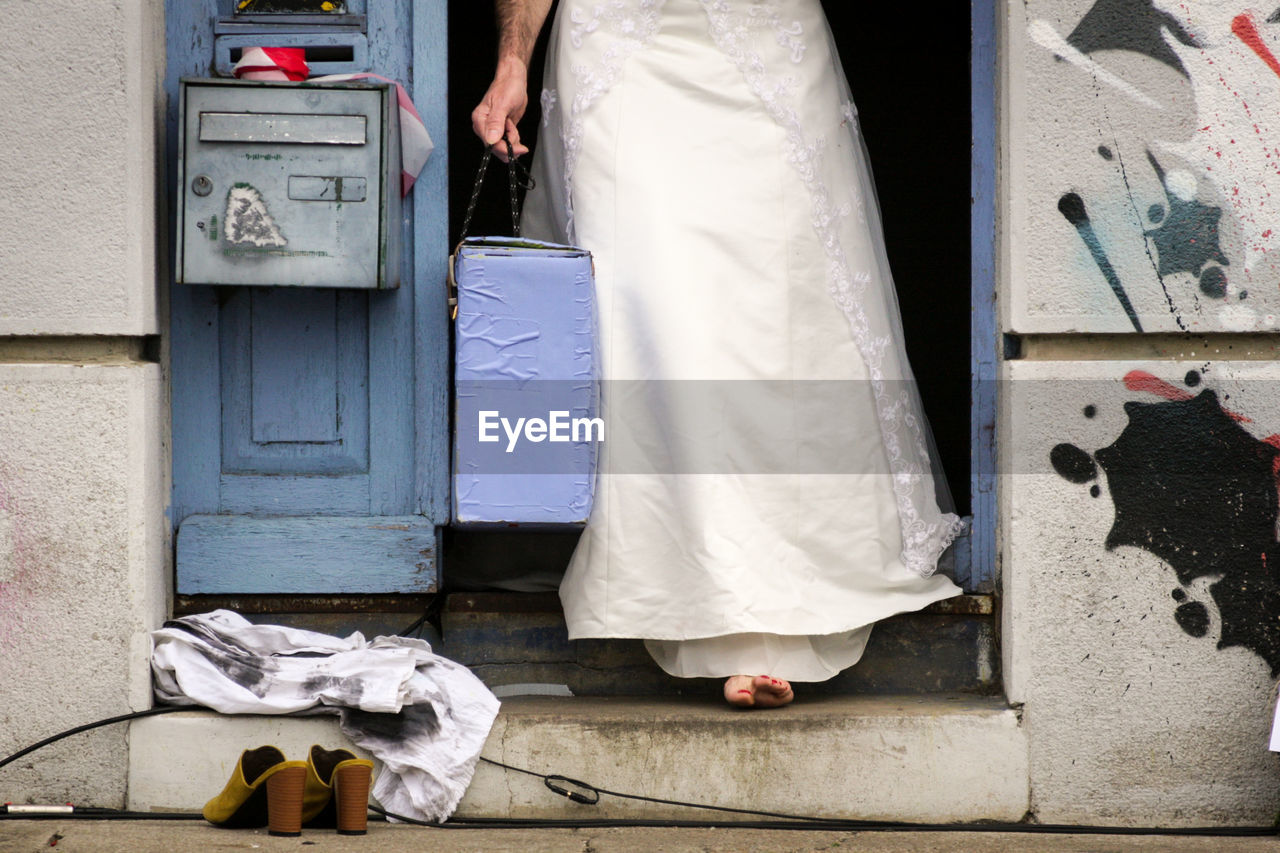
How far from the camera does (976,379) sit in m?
2.89

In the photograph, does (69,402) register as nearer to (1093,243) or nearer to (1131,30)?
(1093,243)

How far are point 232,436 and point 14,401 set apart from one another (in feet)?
1.54

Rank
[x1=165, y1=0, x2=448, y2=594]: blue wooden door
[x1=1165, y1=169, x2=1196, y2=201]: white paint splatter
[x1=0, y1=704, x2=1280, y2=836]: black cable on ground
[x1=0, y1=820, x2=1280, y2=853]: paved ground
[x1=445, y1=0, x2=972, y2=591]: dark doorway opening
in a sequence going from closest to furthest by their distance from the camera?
[x1=0, y1=820, x2=1280, y2=853]: paved ground
[x1=0, y1=704, x2=1280, y2=836]: black cable on ground
[x1=1165, y1=169, x2=1196, y2=201]: white paint splatter
[x1=165, y1=0, x2=448, y2=594]: blue wooden door
[x1=445, y1=0, x2=972, y2=591]: dark doorway opening

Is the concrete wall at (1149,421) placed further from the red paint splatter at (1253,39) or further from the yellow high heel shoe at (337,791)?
the yellow high heel shoe at (337,791)

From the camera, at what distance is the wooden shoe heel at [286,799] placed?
7.63 ft

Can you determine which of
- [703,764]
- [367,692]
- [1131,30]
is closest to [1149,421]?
[1131,30]

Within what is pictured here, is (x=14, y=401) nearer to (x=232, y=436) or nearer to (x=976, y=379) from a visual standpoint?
(x=232, y=436)

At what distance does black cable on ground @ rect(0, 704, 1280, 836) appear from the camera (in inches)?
101

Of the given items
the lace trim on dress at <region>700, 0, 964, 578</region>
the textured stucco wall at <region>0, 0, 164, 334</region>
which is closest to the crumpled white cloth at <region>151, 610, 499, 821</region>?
the textured stucco wall at <region>0, 0, 164, 334</region>

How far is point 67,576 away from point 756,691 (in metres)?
1.51

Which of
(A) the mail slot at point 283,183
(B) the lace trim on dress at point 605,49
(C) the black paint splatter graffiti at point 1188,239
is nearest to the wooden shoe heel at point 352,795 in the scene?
(A) the mail slot at point 283,183

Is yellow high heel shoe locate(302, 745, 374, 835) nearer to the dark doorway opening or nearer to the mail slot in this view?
the mail slot

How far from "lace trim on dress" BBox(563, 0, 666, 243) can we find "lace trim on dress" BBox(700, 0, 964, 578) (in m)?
0.15

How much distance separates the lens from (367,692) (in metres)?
2.57
